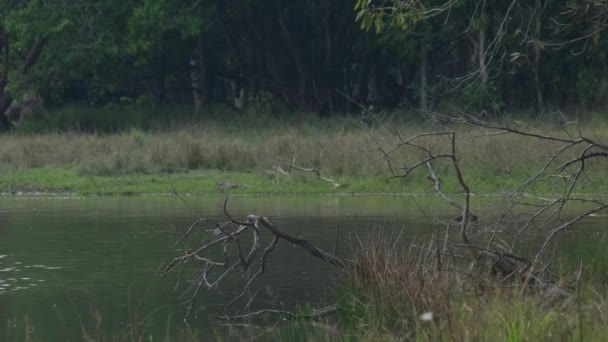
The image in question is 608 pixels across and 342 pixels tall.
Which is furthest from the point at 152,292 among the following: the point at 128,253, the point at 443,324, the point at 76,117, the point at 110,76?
the point at 110,76

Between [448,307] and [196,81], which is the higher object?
[448,307]

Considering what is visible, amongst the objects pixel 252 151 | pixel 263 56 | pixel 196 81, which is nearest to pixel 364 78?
pixel 263 56

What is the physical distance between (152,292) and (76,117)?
29.1 meters

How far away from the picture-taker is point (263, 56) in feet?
148

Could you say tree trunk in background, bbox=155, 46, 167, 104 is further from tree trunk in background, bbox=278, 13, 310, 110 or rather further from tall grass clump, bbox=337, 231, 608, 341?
tall grass clump, bbox=337, 231, 608, 341

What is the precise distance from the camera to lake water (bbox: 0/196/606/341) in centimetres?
1080

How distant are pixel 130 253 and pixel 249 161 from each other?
39.2 feet

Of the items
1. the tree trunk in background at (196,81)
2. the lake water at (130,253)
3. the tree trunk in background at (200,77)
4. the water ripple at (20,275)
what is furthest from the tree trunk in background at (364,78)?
the water ripple at (20,275)

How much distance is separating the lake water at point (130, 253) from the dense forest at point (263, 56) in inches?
613

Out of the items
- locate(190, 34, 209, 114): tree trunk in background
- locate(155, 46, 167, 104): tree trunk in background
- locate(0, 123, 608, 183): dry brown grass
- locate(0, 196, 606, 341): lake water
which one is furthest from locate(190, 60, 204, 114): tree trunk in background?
locate(0, 196, 606, 341): lake water

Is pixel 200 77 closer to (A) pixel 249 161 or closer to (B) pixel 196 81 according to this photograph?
(B) pixel 196 81

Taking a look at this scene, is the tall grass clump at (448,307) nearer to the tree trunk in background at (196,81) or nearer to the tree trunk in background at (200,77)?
the tree trunk in background at (200,77)

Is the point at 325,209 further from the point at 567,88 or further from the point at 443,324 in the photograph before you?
the point at 567,88

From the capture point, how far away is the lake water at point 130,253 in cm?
1080
